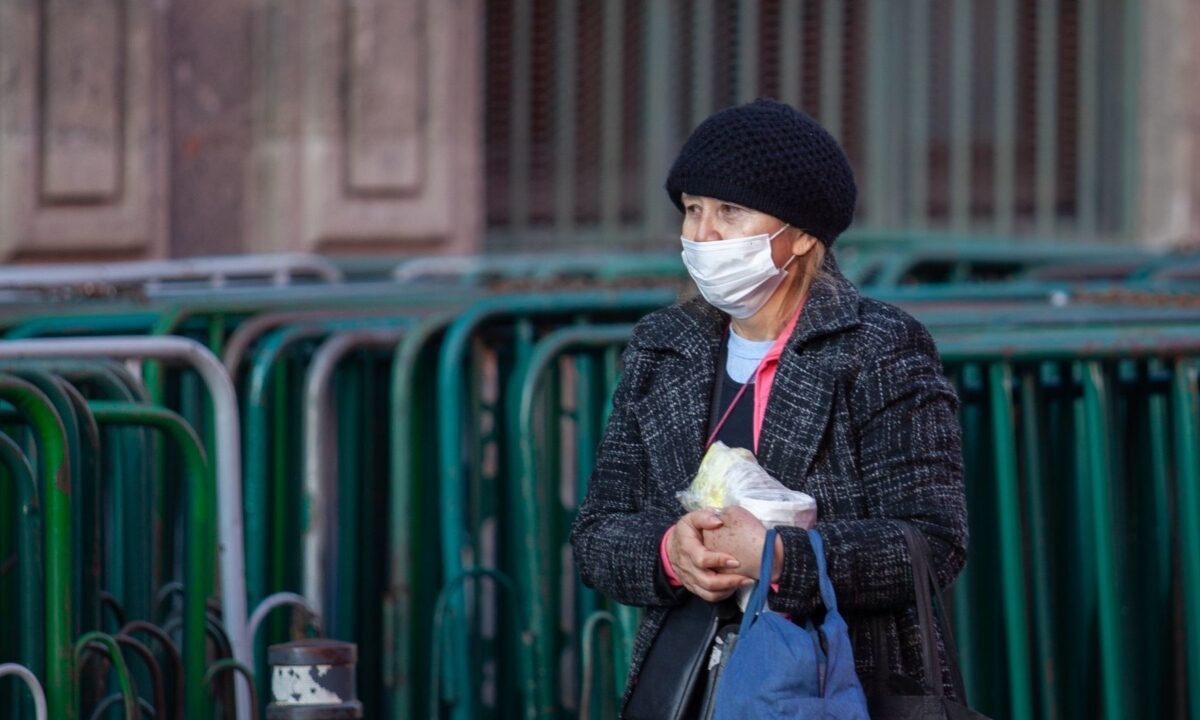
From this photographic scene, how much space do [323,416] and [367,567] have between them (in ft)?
1.39

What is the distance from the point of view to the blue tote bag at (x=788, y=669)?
2617 millimetres

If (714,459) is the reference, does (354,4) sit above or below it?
above

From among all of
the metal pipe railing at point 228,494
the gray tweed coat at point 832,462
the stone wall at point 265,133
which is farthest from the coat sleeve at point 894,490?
the stone wall at point 265,133

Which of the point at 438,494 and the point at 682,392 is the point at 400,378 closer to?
the point at 438,494

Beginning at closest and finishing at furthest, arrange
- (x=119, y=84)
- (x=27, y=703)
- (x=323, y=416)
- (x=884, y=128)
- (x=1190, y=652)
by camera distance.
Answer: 1. (x=27, y=703)
2. (x=1190, y=652)
3. (x=323, y=416)
4. (x=119, y=84)
5. (x=884, y=128)

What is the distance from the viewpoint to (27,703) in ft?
12.4

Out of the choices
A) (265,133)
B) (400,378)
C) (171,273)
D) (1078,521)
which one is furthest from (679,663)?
(265,133)

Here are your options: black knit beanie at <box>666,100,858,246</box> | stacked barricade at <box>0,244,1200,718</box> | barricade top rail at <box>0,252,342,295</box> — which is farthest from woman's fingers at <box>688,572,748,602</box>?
barricade top rail at <box>0,252,342,295</box>

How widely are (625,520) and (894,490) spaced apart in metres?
0.39

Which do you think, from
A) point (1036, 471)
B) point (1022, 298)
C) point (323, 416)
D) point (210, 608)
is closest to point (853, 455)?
point (1036, 471)

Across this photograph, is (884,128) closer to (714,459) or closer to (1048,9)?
(1048,9)

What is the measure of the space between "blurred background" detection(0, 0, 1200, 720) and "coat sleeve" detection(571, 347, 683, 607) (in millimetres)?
254

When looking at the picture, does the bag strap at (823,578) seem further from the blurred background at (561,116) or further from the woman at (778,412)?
the blurred background at (561,116)

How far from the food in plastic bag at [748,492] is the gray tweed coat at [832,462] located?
4cm
